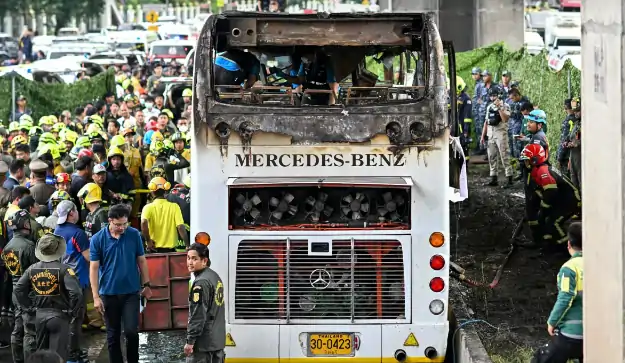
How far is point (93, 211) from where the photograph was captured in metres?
13.9

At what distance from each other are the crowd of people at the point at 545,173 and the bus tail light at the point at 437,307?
4.10 feet

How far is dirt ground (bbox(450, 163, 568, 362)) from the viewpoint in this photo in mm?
12898

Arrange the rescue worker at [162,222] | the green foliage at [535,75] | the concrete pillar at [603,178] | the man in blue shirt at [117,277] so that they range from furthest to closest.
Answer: the green foliage at [535,75] → the rescue worker at [162,222] → the man in blue shirt at [117,277] → the concrete pillar at [603,178]

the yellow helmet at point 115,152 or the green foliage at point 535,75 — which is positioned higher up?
the green foliage at point 535,75

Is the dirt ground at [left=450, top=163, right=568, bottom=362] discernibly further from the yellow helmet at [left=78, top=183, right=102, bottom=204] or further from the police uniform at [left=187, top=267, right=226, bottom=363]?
the yellow helmet at [left=78, top=183, right=102, bottom=204]

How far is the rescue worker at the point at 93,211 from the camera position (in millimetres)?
13766

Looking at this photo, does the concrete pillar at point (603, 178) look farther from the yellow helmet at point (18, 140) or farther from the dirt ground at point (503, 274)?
the yellow helmet at point (18, 140)

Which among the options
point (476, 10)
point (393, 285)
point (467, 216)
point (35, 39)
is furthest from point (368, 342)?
point (35, 39)

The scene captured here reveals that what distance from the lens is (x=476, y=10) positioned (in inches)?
1663

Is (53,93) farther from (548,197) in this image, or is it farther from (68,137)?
(548,197)

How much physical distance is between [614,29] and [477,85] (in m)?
19.8

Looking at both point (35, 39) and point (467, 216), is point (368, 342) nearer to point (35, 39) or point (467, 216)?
point (467, 216)

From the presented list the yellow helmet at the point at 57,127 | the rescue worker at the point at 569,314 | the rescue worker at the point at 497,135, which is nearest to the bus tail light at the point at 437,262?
the rescue worker at the point at 569,314

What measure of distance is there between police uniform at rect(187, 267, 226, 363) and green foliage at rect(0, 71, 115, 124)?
62.7 feet
